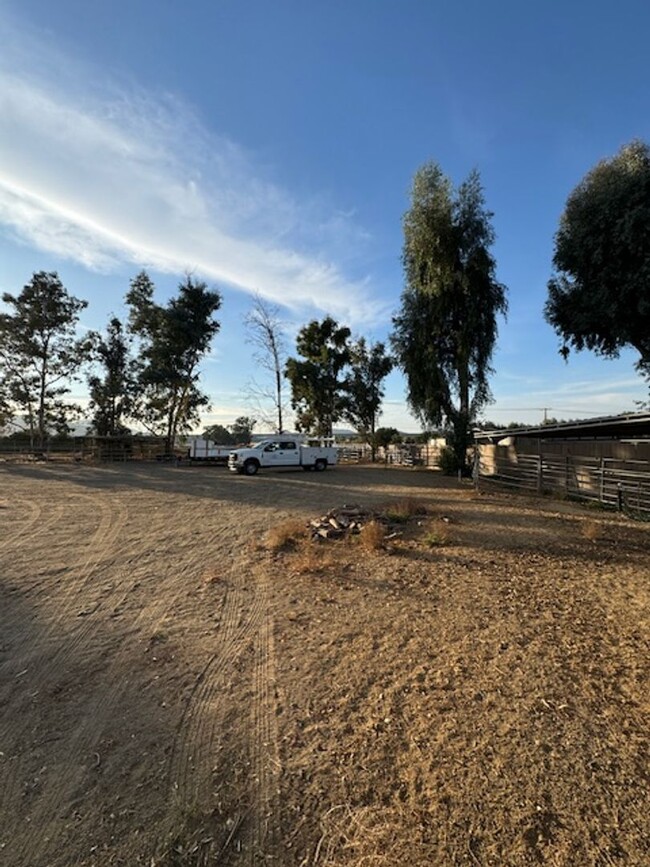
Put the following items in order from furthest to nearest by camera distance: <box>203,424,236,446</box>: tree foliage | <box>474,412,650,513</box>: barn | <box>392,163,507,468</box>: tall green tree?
<box>203,424,236,446</box>: tree foliage
<box>392,163,507,468</box>: tall green tree
<box>474,412,650,513</box>: barn

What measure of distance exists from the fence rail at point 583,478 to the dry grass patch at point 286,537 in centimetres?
823

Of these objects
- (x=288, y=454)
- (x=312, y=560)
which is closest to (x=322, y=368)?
(x=288, y=454)

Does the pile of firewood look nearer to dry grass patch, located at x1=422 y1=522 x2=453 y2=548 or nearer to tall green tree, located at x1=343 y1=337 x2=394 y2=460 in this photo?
dry grass patch, located at x1=422 y1=522 x2=453 y2=548

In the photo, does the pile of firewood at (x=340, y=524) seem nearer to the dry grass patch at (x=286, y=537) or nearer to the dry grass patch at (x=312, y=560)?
the dry grass patch at (x=286, y=537)

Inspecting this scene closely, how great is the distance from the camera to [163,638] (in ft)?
13.4

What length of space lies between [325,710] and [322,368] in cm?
3274

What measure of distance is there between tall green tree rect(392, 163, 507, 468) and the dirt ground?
1401 cm

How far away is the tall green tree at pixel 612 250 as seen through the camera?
496 inches

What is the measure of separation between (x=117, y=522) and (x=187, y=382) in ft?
81.4

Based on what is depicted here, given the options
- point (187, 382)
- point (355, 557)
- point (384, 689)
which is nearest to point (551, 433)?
point (355, 557)

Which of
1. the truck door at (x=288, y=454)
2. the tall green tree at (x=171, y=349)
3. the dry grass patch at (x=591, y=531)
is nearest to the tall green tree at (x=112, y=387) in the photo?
the tall green tree at (x=171, y=349)

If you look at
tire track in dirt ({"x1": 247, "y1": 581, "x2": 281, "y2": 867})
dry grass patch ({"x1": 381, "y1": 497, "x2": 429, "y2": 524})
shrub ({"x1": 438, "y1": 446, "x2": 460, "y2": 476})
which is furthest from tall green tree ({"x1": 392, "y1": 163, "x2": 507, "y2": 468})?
tire track in dirt ({"x1": 247, "y1": 581, "x2": 281, "y2": 867})

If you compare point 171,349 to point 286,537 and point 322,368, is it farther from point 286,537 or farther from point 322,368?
point 286,537

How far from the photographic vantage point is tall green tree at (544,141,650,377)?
12586 mm
